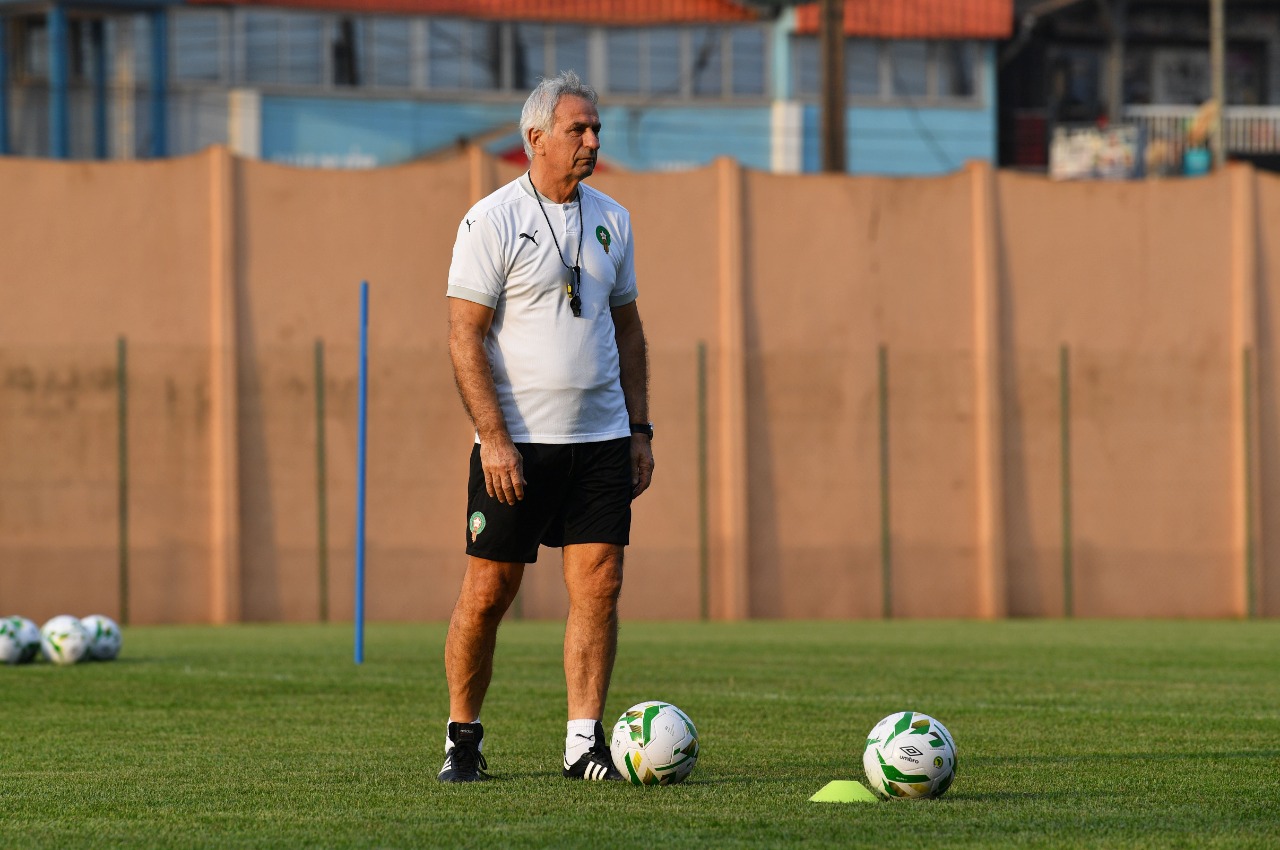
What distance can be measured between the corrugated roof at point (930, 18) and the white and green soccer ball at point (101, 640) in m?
Answer: 26.3

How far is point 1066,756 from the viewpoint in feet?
22.9

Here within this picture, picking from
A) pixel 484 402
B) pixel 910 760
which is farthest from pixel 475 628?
pixel 910 760

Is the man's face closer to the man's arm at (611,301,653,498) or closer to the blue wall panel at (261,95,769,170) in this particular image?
the man's arm at (611,301,653,498)

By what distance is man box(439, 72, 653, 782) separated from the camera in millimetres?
6363

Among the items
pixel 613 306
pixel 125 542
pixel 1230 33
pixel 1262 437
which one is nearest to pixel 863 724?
pixel 613 306

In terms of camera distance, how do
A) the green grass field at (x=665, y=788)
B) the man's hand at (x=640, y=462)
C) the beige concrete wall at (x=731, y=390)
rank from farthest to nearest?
the beige concrete wall at (x=731, y=390) → the man's hand at (x=640, y=462) → the green grass field at (x=665, y=788)

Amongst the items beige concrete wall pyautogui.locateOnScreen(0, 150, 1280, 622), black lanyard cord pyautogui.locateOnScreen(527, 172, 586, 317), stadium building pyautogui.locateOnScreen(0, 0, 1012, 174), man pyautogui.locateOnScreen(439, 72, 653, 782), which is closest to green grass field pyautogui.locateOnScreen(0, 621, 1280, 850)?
man pyautogui.locateOnScreen(439, 72, 653, 782)

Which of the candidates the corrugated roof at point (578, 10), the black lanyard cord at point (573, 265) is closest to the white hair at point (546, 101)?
the black lanyard cord at point (573, 265)

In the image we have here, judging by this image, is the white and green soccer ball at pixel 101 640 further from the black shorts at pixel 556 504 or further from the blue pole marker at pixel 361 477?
the black shorts at pixel 556 504

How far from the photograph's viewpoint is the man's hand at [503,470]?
6258 millimetres

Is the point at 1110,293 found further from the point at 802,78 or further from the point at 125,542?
the point at 802,78

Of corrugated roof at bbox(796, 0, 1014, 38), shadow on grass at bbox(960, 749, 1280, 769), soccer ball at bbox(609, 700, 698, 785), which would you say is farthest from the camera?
corrugated roof at bbox(796, 0, 1014, 38)

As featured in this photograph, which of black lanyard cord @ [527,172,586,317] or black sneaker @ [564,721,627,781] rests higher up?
black lanyard cord @ [527,172,586,317]

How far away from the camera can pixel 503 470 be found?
246 inches
